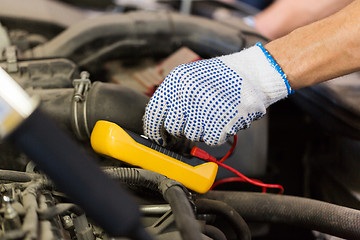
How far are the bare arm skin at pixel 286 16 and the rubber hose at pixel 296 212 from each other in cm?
86

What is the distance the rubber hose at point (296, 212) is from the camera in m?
0.70

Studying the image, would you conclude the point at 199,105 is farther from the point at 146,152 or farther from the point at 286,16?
the point at 286,16

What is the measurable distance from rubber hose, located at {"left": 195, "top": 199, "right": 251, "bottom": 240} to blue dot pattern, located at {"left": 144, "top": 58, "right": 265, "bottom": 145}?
0.11 metres

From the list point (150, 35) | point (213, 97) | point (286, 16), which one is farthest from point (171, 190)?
point (286, 16)

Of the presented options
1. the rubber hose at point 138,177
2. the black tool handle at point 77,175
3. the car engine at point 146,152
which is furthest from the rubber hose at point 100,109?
the black tool handle at point 77,175

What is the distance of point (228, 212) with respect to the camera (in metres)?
0.69

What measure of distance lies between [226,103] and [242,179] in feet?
0.77

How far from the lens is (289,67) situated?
72 cm

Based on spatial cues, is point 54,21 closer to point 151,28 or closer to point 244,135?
point 151,28

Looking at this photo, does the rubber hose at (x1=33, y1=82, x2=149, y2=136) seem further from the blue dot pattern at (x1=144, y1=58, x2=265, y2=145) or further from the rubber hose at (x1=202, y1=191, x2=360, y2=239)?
the rubber hose at (x1=202, y1=191, x2=360, y2=239)

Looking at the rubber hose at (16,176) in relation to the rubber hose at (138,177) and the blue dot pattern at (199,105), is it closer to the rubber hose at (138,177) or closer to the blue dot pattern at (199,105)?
the rubber hose at (138,177)

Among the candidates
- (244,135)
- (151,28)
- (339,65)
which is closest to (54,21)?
(151,28)

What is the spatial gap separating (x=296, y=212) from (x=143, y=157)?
31 cm

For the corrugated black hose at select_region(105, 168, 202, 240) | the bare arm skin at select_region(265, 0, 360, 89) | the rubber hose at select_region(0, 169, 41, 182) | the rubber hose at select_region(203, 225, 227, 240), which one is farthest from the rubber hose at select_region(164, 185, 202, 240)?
the bare arm skin at select_region(265, 0, 360, 89)
